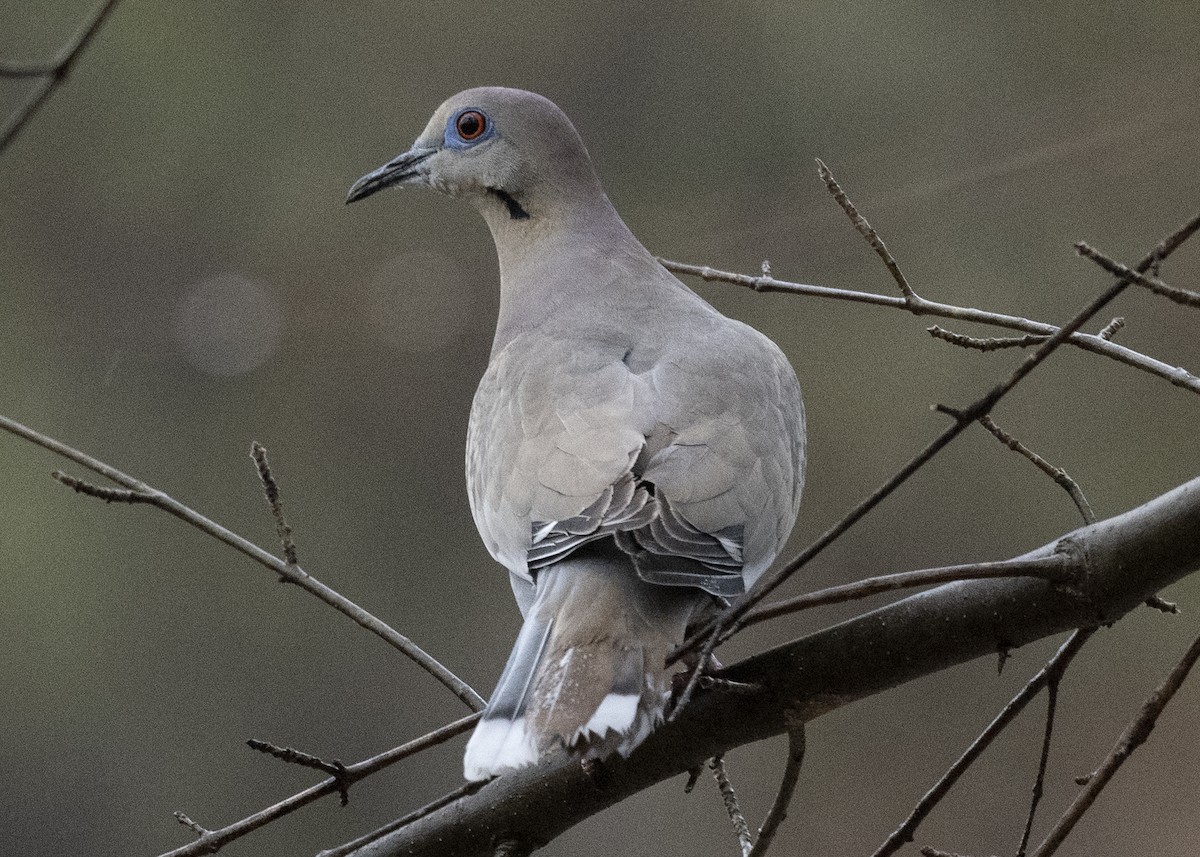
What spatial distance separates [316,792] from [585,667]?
0.73ft

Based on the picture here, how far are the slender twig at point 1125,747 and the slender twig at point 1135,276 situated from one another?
0.23m

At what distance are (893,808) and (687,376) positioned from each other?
8.21 feet

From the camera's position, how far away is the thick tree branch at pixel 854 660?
3.46ft

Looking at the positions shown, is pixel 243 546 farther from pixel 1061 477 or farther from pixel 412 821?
pixel 1061 477

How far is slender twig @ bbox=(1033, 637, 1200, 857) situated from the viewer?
0.96 meters

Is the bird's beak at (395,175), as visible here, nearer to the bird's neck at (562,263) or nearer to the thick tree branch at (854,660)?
the bird's neck at (562,263)

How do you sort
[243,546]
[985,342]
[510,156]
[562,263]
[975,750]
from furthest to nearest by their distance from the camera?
[510,156] < [562,263] < [985,342] < [243,546] < [975,750]

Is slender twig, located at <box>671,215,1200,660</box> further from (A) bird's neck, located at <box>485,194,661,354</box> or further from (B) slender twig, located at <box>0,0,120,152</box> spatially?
(A) bird's neck, located at <box>485,194,661,354</box>

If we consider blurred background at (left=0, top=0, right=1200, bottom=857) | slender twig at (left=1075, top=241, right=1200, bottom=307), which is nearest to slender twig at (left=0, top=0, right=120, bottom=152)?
slender twig at (left=1075, top=241, right=1200, bottom=307)

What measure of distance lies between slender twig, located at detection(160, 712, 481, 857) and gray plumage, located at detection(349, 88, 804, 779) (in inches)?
1.3

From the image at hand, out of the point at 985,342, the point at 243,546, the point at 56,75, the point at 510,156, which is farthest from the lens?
the point at 510,156

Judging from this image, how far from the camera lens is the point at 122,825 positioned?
388 cm

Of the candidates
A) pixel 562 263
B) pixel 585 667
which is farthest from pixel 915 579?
pixel 562 263

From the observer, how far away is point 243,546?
3.75ft
